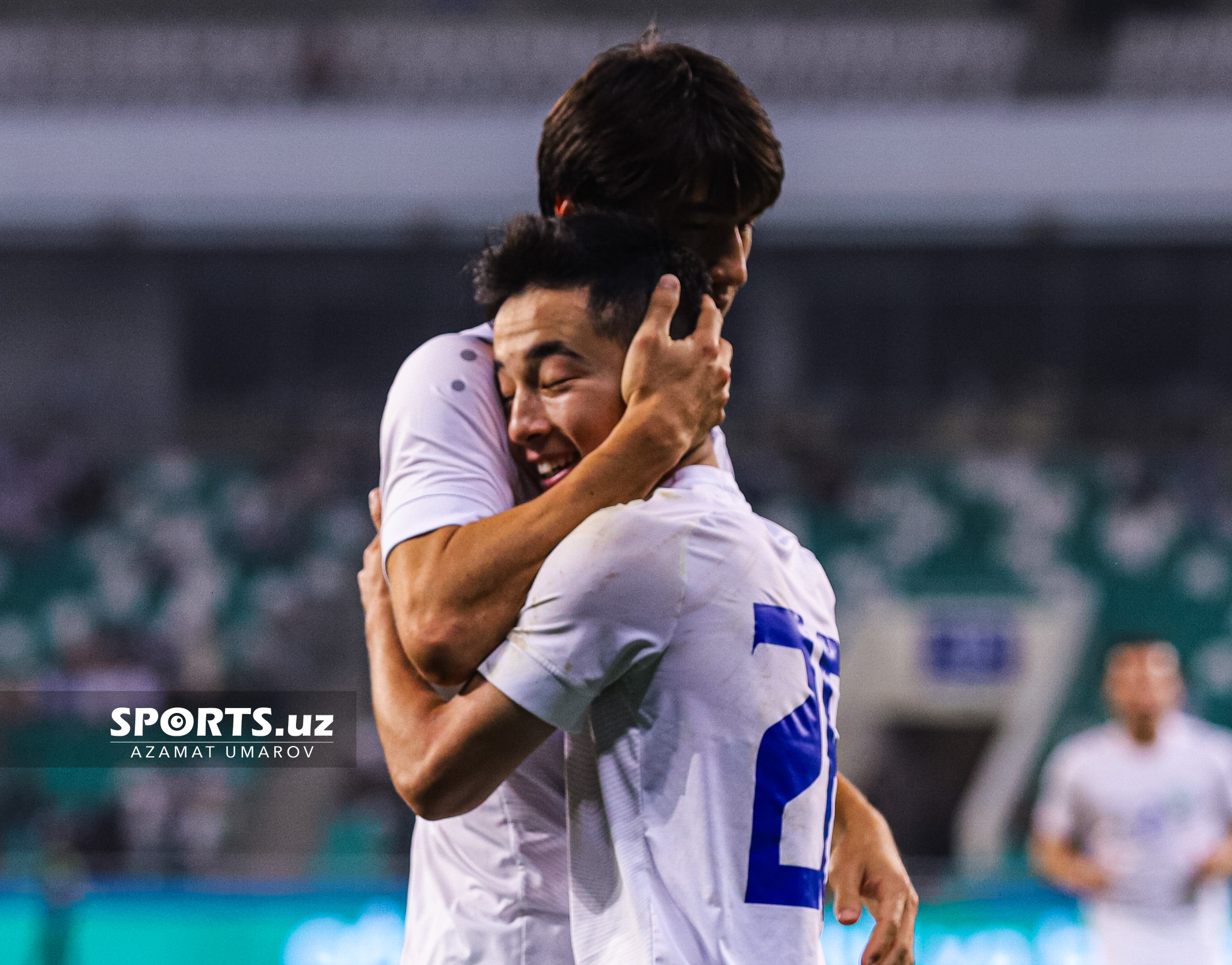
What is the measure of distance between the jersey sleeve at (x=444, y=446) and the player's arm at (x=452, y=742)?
0.18 m

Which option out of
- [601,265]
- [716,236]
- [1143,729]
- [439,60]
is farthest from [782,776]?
[439,60]

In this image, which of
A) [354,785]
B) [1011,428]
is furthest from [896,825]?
[1011,428]

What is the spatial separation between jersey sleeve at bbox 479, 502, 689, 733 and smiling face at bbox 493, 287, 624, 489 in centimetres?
17

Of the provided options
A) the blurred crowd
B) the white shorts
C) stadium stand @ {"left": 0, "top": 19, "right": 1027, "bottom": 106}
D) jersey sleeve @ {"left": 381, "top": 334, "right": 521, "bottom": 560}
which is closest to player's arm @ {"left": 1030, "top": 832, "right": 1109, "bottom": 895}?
the white shorts

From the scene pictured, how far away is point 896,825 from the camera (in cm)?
991

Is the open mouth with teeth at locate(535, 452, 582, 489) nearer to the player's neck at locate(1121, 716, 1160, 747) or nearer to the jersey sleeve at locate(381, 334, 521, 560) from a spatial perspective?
the jersey sleeve at locate(381, 334, 521, 560)

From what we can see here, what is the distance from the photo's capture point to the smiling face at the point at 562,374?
5.02 feet

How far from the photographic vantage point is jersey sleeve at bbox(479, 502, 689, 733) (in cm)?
136

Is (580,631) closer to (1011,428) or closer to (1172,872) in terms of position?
(1172,872)

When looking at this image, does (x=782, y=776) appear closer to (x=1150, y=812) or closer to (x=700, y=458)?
(x=700, y=458)

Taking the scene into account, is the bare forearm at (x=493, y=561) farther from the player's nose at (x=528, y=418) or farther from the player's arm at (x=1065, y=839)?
the player's arm at (x=1065, y=839)

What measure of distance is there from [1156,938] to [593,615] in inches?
211

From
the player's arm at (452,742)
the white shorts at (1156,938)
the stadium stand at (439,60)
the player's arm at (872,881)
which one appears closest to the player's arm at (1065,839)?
the white shorts at (1156,938)

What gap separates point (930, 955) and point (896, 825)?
14.2ft
